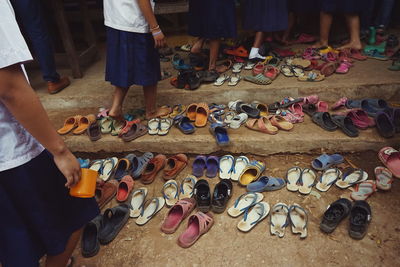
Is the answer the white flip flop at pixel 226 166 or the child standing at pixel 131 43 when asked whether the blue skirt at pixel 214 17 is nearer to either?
the child standing at pixel 131 43

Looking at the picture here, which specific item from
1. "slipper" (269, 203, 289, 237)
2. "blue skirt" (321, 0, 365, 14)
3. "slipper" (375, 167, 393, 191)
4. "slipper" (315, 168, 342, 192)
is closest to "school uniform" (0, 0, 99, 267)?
"slipper" (269, 203, 289, 237)

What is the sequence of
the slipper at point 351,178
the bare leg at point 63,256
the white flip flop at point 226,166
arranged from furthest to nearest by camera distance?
the white flip flop at point 226,166 < the slipper at point 351,178 < the bare leg at point 63,256

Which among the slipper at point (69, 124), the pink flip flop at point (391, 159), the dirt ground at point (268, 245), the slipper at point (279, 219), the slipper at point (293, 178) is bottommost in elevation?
the dirt ground at point (268, 245)

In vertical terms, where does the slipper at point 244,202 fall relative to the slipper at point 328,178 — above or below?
below

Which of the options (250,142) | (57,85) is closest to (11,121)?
(250,142)

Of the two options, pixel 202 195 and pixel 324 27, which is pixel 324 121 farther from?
pixel 324 27

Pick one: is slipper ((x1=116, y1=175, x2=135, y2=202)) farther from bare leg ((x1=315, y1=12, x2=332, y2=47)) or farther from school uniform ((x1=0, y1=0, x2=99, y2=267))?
bare leg ((x1=315, y1=12, x2=332, y2=47))

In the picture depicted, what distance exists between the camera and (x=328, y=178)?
2494 millimetres

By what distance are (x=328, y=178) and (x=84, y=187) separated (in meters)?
2.10

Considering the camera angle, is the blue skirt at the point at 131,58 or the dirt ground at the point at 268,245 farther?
the blue skirt at the point at 131,58

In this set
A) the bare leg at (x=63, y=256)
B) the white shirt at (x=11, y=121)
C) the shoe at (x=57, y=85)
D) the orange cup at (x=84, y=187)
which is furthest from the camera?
the shoe at (x=57, y=85)

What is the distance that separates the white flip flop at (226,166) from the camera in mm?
2637

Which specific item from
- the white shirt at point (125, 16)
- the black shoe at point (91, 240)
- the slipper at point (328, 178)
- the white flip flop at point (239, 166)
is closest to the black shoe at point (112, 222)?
the black shoe at point (91, 240)

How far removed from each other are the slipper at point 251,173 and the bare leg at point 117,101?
4.70 ft
